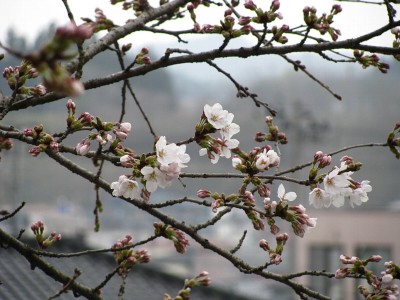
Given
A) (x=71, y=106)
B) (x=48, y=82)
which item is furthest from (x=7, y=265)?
(x=48, y=82)

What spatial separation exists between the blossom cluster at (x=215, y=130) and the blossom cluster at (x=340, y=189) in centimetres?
30

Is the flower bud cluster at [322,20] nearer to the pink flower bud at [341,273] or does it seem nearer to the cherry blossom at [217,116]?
the cherry blossom at [217,116]

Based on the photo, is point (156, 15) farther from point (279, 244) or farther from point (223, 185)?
point (223, 185)

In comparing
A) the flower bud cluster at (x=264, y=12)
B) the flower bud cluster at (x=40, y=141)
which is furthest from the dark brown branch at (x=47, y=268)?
the flower bud cluster at (x=264, y=12)

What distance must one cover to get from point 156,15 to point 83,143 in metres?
1.04

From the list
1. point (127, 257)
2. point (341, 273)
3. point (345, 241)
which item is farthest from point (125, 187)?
point (345, 241)

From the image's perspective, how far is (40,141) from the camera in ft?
7.33

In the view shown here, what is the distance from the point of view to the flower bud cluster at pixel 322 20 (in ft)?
8.41

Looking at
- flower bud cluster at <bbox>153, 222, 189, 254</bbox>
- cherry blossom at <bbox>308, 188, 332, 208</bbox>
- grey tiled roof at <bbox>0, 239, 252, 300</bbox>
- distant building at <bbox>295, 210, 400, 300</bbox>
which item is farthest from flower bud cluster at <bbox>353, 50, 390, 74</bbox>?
distant building at <bbox>295, 210, 400, 300</bbox>

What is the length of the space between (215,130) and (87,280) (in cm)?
465

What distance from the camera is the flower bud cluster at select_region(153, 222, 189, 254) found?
239 centimetres

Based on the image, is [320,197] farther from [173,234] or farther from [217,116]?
[173,234]

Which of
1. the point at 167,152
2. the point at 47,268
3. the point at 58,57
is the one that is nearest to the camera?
the point at 58,57

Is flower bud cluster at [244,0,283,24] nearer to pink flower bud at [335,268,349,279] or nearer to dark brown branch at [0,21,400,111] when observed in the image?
dark brown branch at [0,21,400,111]
